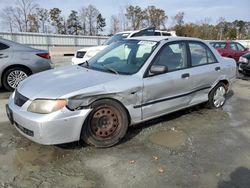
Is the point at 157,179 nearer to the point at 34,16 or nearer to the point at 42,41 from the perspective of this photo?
the point at 42,41

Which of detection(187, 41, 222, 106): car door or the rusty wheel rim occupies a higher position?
detection(187, 41, 222, 106): car door

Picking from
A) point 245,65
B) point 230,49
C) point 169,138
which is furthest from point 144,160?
point 230,49

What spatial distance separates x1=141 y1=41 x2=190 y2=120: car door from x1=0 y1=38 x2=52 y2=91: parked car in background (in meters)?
4.01

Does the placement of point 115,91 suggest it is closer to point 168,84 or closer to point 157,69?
point 157,69

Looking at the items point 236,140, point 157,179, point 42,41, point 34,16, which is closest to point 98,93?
point 157,179

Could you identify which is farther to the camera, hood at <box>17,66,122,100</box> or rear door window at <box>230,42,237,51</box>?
rear door window at <box>230,42,237,51</box>

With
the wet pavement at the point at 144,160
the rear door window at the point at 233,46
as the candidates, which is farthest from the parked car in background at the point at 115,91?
the rear door window at the point at 233,46

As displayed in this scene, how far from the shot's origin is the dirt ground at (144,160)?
3.24 meters

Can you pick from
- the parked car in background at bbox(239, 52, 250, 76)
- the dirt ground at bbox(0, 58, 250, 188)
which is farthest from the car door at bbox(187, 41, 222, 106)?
the parked car in background at bbox(239, 52, 250, 76)

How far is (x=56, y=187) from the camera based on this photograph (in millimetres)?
3094

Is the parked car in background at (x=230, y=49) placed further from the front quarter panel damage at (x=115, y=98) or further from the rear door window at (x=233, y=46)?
the front quarter panel damage at (x=115, y=98)

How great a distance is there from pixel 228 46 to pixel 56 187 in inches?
551

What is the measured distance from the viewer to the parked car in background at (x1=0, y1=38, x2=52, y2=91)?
7160mm

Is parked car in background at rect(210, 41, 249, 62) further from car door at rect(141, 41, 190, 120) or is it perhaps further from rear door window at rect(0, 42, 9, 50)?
rear door window at rect(0, 42, 9, 50)
